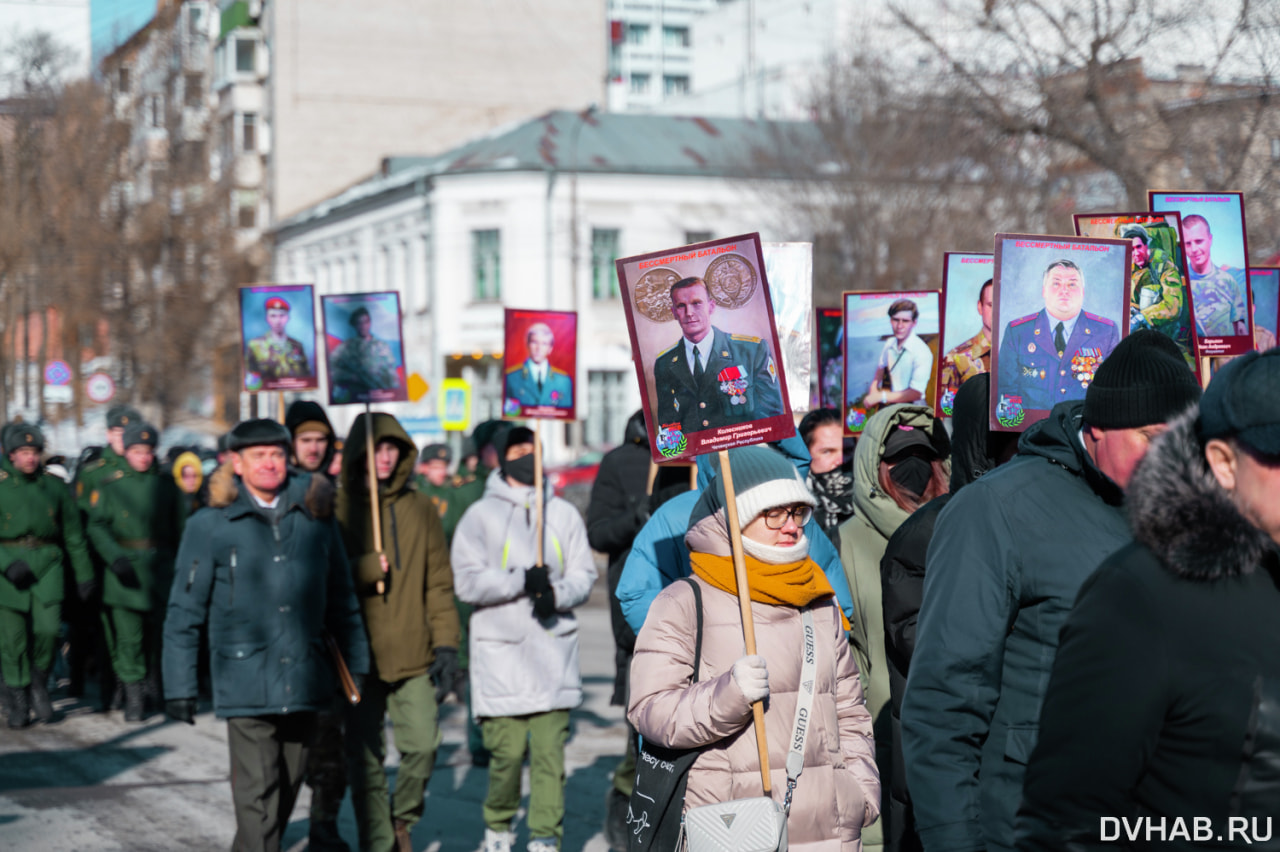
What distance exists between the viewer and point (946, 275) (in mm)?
6477

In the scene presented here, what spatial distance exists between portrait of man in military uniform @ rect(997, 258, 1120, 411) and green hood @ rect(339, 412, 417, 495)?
3.75 metres

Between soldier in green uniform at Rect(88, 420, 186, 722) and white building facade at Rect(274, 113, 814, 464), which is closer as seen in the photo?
soldier in green uniform at Rect(88, 420, 186, 722)

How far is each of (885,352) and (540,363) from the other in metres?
2.32

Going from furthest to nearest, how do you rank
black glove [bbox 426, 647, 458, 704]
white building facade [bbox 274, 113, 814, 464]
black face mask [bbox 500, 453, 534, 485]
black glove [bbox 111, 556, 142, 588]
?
white building facade [bbox 274, 113, 814, 464], black glove [bbox 111, 556, 142, 588], black face mask [bbox 500, 453, 534, 485], black glove [bbox 426, 647, 458, 704]

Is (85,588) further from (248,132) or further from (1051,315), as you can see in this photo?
(248,132)

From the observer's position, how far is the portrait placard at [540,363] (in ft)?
30.1

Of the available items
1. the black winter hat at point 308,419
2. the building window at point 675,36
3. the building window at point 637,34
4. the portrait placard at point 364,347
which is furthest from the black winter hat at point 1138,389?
the building window at point 675,36

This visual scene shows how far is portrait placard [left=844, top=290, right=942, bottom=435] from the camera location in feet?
25.3

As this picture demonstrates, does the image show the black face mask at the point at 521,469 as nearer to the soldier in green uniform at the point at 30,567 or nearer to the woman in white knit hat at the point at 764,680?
the woman in white knit hat at the point at 764,680

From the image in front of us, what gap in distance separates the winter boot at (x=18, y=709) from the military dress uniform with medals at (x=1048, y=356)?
9065 millimetres

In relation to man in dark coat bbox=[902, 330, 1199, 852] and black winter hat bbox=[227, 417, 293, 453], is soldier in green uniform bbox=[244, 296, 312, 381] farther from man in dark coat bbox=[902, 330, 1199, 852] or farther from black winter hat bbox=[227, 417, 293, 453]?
man in dark coat bbox=[902, 330, 1199, 852]

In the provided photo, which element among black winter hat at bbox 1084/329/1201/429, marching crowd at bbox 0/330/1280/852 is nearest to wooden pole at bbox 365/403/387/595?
marching crowd at bbox 0/330/1280/852

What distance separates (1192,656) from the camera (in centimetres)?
234

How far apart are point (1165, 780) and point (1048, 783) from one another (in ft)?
0.60
